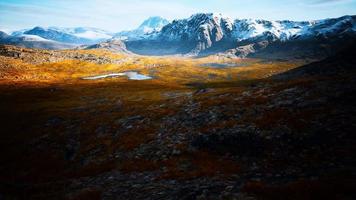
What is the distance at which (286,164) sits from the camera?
A: 83.8 feet

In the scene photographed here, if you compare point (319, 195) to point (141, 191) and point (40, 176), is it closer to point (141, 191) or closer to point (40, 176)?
point (141, 191)

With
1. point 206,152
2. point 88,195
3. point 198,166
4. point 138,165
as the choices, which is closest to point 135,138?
point 138,165

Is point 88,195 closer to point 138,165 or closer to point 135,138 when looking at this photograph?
point 138,165

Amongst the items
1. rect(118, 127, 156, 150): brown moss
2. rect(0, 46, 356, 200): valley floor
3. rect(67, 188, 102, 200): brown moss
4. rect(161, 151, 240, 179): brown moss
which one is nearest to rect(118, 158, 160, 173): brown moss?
rect(0, 46, 356, 200): valley floor

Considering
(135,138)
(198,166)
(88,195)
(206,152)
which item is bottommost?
(88,195)

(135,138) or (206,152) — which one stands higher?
(206,152)

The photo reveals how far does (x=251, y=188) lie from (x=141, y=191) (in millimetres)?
8485

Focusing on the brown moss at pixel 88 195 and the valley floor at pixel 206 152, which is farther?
the brown moss at pixel 88 195

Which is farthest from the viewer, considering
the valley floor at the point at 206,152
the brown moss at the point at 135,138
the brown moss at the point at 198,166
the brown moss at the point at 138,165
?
the brown moss at the point at 135,138

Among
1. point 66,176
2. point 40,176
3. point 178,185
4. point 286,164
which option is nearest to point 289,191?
point 286,164

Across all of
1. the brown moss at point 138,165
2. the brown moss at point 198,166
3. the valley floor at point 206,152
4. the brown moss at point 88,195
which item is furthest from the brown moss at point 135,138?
the brown moss at point 88,195

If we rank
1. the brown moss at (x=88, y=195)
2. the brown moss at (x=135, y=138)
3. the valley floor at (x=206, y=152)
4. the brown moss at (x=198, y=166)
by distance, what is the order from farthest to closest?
1. the brown moss at (x=135, y=138)
2. the brown moss at (x=198, y=166)
3. the brown moss at (x=88, y=195)
4. the valley floor at (x=206, y=152)

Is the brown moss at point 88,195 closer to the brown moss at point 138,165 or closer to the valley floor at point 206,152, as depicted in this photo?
the valley floor at point 206,152

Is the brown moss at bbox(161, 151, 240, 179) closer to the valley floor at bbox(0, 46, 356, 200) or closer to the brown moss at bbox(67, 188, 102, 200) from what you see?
the valley floor at bbox(0, 46, 356, 200)
